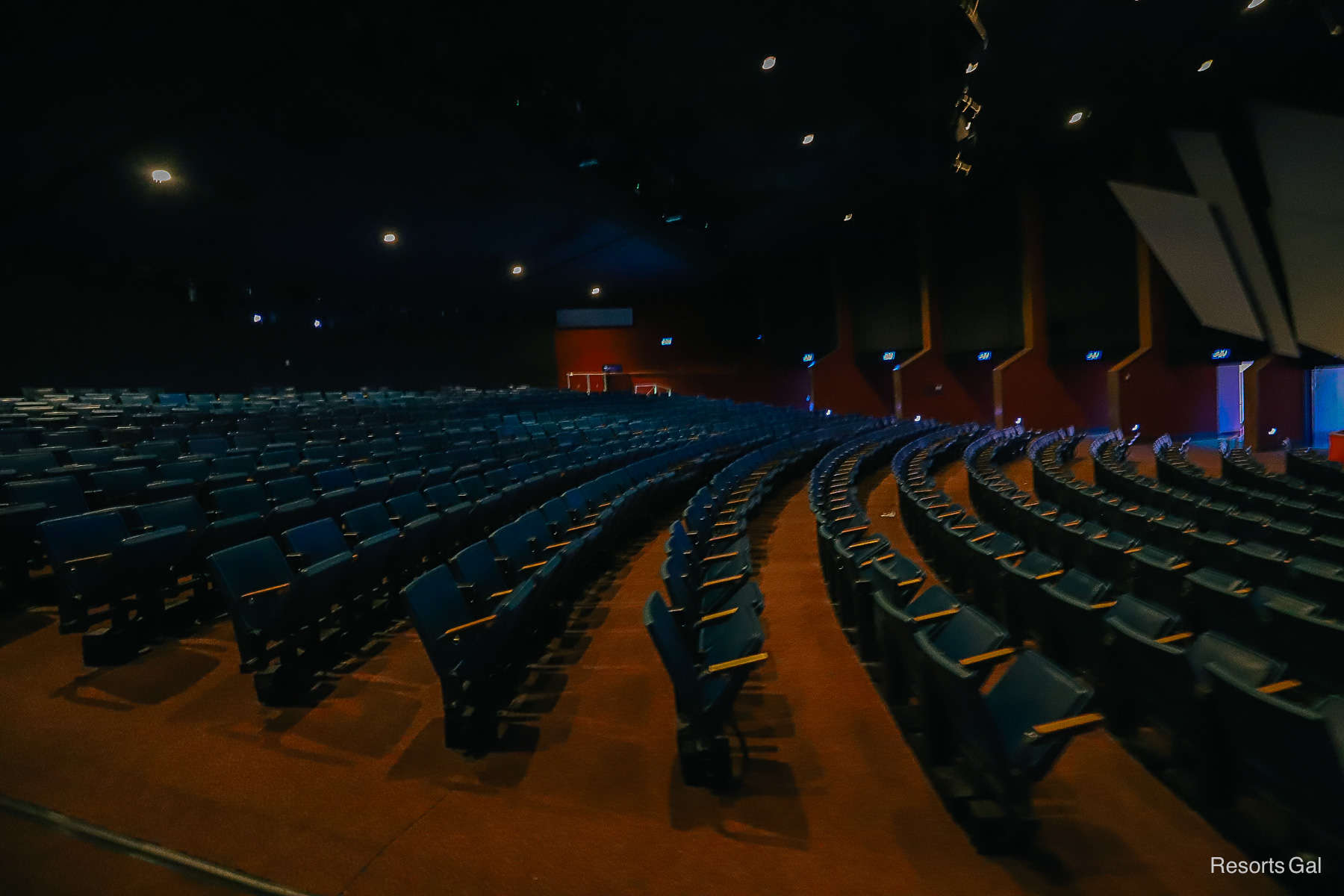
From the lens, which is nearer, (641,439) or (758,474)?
(758,474)

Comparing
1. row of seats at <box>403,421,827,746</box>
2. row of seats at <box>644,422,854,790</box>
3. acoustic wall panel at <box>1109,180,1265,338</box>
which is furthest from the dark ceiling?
row of seats at <box>644,422,854,790</box>

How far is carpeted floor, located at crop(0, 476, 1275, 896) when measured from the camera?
58.2 inches

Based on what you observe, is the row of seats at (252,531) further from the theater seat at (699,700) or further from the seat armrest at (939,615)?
the seat armrest at (939,615)

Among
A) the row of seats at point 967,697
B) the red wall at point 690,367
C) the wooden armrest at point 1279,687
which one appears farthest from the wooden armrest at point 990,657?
the red wall at point 690,367

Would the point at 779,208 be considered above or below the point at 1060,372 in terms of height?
above

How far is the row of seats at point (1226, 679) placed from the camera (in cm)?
134

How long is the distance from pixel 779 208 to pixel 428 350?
294 inches

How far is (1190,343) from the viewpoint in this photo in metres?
11.6

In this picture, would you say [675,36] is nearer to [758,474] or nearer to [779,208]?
[758,474]

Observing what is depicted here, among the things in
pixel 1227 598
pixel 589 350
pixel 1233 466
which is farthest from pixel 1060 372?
pixel 1227 598

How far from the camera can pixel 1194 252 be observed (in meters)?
10.8

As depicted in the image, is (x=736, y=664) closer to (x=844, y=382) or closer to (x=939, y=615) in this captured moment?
(x=939, y=615)

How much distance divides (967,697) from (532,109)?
9.10m

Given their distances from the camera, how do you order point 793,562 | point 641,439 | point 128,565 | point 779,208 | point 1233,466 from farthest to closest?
point 779,208 < point 641,439 < point 1233,466 < point 793,562 < point 128,565
